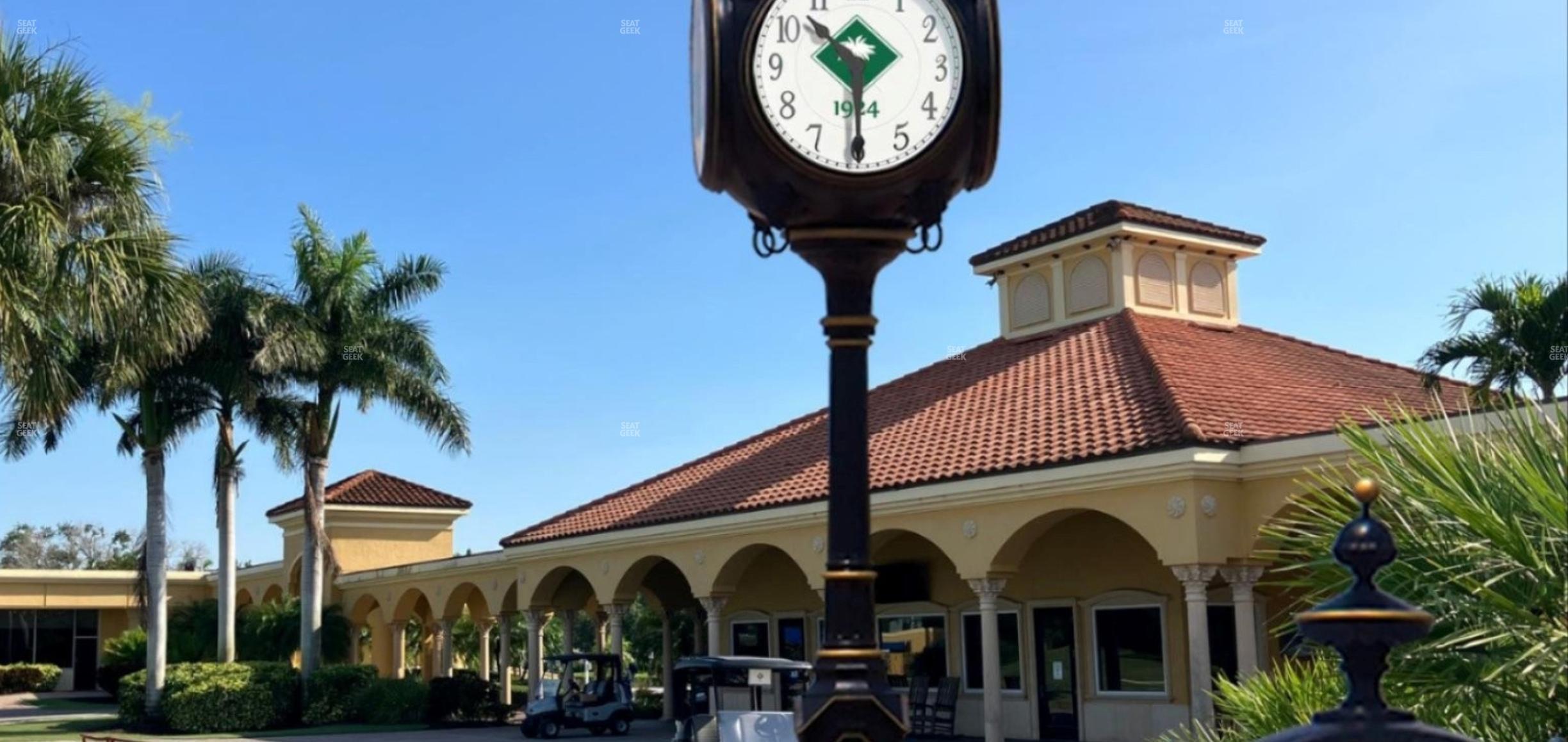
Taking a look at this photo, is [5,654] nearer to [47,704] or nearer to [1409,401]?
[47,704]

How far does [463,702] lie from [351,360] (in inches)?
322

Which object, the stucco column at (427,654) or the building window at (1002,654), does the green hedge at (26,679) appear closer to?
the stucco column at (427,654)

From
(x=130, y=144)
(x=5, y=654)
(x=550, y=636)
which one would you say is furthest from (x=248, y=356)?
(x=550, y=636)

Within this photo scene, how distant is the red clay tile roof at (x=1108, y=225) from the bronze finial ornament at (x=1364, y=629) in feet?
83.4

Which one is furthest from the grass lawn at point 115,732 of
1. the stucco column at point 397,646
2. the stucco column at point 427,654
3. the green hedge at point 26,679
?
the green hedge at point 26,679

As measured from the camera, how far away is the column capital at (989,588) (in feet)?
72.6

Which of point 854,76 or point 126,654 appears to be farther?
point 126,654

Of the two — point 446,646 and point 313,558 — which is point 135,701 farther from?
point 446,646

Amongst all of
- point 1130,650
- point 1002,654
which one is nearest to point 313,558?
point 1002,654

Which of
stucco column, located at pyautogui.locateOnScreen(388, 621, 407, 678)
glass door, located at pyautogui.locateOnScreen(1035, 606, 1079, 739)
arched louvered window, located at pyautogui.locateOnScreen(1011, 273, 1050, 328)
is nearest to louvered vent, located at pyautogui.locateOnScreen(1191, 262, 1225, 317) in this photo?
arched louvered window, located at pyautogui.locateOnScreen(1011, 273, 1050, 328)

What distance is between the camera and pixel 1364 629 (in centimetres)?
205

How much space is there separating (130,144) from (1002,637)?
15.0m

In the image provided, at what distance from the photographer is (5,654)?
55906mm

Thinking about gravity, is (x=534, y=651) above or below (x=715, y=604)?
below
